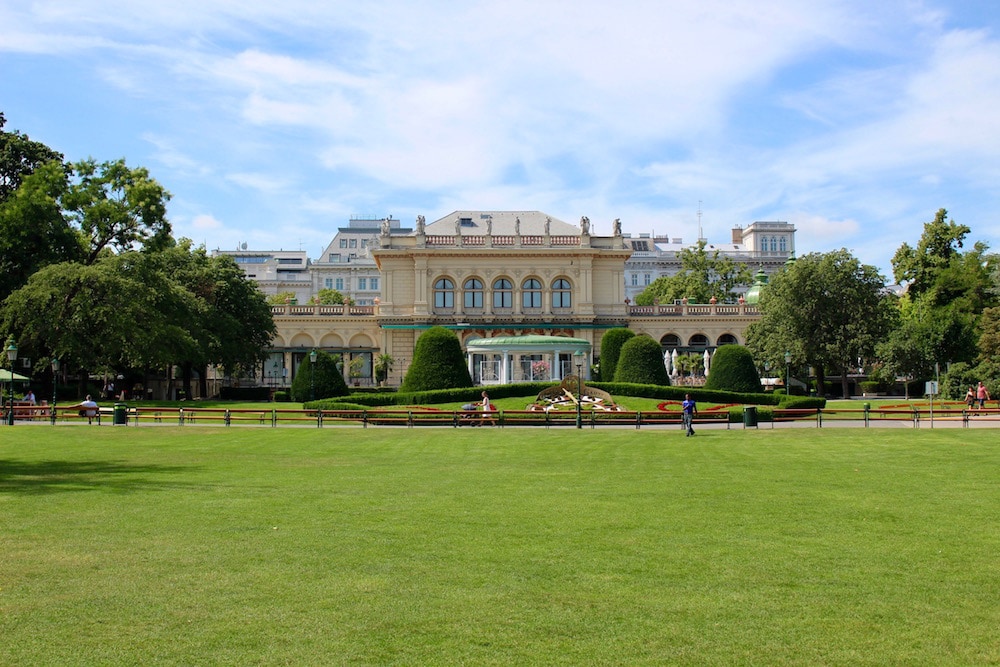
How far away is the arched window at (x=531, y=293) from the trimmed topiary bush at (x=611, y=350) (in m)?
28.6

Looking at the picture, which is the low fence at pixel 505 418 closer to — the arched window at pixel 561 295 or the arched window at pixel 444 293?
the arched window at pixel 444 293

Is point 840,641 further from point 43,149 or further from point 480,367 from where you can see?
point 43,149

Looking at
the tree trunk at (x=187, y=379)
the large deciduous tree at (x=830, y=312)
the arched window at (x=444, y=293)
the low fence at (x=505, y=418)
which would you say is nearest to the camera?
the low fence at (x=505, y=418)

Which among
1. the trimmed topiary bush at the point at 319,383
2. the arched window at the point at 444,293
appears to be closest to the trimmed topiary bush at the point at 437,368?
the trimmed topiary bush at the point at 319,383

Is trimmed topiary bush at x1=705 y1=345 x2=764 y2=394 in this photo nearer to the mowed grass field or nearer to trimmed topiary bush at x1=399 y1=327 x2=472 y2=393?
trimmed topiary bush at x1=399 y1=327 x2=472 y2=393

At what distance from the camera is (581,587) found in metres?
8.99

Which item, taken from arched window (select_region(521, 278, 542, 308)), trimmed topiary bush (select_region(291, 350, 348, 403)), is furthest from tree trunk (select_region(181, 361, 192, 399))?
arched window (select_region(521, 278, 542, 308))

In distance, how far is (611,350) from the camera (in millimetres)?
48562

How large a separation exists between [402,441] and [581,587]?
1877cm

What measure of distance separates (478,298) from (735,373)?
35.2 meters

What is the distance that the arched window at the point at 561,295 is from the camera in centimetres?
7800

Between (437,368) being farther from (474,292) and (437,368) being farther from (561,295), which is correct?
(561,295)

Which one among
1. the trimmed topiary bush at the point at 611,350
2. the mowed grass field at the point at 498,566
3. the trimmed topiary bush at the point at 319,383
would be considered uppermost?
the trimmed topiary bush at the point at 611,350

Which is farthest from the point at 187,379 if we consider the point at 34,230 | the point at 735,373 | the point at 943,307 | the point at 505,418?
the point at 943,307
